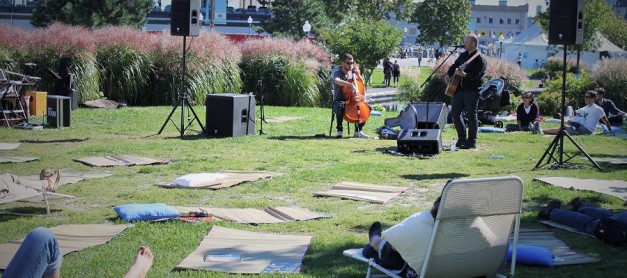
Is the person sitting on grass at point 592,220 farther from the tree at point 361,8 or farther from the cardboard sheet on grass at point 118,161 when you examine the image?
the tree at point 361,8

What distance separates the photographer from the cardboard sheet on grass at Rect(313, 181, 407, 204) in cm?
953

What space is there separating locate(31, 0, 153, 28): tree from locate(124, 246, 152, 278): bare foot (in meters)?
44.0

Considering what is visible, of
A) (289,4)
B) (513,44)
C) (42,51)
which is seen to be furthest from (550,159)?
(513,44)

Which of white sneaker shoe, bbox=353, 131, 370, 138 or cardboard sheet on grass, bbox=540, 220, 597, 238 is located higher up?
white sneaker shoe, bbox=353, 131, 370, 138

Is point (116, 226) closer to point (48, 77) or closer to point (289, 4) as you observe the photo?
point (48, 77)

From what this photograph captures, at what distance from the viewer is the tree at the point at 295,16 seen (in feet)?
200

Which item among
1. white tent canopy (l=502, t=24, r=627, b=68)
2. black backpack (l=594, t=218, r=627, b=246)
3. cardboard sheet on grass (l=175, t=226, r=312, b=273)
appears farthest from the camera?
white tent canopy (l=502, t=24, r=627, b=68)

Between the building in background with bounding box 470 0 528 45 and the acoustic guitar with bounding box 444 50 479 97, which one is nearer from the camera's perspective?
the acoustic guitar with bounding box 444 50 479 97

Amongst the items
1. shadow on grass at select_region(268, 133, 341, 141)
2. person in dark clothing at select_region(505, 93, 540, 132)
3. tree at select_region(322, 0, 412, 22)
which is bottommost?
shadow on grass at select_region(268, 133, 341, 141)

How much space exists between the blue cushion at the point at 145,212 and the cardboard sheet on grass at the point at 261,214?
408 millimetres

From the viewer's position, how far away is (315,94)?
965 inches

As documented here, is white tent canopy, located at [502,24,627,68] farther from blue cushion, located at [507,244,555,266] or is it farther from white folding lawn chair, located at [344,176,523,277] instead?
white folding lawn chair, located at [344,176,523,277]

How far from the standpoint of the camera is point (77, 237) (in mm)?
7230

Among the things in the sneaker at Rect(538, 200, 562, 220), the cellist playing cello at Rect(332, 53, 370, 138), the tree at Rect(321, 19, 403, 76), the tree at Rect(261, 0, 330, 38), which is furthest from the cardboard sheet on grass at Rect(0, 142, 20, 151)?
the tree at Rect(261, 0, 330, 38)
